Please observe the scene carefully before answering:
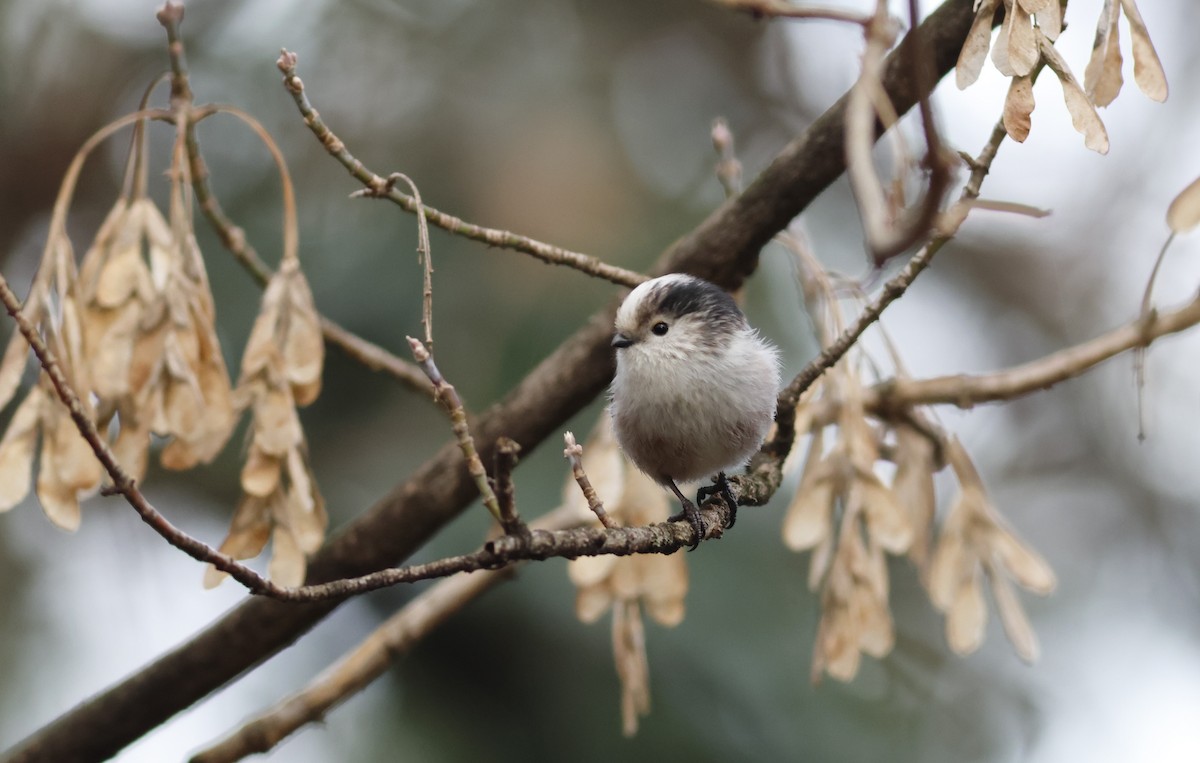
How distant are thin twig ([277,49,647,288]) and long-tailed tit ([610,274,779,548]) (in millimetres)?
82

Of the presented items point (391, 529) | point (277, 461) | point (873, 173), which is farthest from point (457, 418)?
point (391, 529)

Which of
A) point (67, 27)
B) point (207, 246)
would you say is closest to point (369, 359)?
point (207, 246)

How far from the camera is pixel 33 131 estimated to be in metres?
3.84

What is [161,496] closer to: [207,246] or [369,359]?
[207,246]

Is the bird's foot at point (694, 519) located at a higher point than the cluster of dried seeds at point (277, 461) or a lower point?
higher

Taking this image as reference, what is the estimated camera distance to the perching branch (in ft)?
7.02

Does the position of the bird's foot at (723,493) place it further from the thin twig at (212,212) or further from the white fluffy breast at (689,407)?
the thin twig at (212,212)

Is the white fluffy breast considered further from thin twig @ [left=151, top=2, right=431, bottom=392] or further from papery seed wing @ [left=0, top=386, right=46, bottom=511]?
papery seed wing @ [left=0, top=386, right=46, bottom=511]

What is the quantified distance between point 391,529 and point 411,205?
727 mm

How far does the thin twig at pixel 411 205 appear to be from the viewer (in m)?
1.62

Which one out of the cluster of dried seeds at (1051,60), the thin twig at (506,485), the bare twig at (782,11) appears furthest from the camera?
the bare twig at (782,11)

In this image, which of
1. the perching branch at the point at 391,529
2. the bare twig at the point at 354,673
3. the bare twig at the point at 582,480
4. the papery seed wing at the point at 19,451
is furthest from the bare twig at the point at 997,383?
the papery seed wing at the point at 19,451

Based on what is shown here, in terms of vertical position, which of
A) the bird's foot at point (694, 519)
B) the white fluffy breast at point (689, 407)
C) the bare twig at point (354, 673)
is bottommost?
the bare twig at point (354, 673)

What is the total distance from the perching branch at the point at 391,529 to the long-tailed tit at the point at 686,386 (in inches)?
2.8
